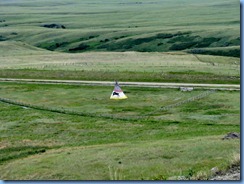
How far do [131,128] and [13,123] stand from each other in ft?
46.0

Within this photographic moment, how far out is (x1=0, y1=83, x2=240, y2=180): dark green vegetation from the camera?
3553 centimetres

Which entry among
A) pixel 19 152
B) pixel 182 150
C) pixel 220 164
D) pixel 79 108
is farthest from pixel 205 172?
pixel 79 108

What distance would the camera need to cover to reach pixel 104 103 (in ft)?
230

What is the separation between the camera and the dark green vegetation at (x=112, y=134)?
35.5 metres

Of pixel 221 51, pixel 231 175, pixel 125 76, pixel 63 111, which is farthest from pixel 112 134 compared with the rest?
pixel 221 51

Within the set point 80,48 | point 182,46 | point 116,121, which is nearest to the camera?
point 116,121

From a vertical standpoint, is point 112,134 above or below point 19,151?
below

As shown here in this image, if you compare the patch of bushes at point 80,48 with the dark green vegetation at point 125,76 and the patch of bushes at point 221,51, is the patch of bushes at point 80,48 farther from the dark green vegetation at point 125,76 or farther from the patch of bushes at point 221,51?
the dark green vegetation at point 125,76

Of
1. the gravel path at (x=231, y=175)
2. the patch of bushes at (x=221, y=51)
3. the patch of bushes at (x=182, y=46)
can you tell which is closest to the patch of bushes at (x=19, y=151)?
the gravel path at (x=231, y=175)

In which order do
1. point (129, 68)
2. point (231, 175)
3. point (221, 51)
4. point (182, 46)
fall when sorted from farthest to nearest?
point (182, 46)
point (221, 51)
point (129, 68)
point (231, 175)

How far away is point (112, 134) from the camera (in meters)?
53.8

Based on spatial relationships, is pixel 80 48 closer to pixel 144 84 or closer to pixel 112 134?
pixel 144 84

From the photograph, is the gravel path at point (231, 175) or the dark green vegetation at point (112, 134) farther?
the dark green vegetation at point (112, 134)

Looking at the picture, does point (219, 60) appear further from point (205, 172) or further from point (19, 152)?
point (205, 172)
